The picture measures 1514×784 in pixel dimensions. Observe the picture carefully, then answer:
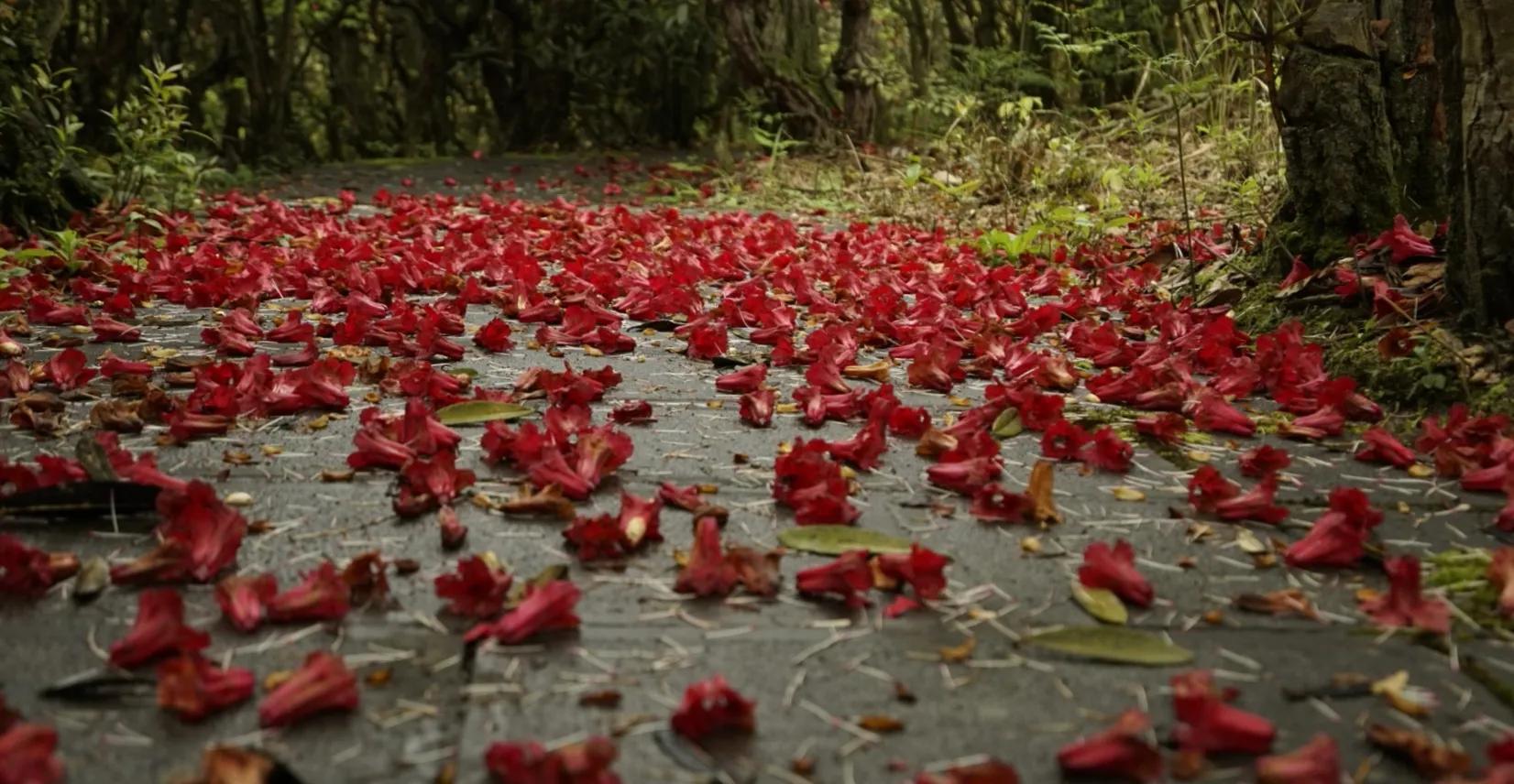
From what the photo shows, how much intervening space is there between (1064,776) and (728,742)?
0.34 meters

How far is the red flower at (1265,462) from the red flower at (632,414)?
113 cm

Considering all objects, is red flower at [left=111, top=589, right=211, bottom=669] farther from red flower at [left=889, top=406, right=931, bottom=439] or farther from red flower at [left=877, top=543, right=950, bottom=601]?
red flower at [left=889, top=406, right=931, bottom=439]

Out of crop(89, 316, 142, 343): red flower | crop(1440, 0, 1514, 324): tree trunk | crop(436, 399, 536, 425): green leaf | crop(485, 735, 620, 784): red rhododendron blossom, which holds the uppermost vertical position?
crop(1440, 0, 1514, 324): tree trunk

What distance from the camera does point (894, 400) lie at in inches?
93.2

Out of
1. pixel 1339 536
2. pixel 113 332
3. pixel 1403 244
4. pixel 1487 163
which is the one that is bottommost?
pixel 113 332

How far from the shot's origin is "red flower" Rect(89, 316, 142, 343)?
3.20 meters

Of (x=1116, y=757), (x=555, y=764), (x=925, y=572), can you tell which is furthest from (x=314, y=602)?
(x=1116, y=757)

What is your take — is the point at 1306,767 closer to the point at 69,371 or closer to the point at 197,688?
the point at 197,688

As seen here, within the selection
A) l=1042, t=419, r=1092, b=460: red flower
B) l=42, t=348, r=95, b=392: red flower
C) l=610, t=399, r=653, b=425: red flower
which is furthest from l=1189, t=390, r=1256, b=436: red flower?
l=42, t=348, r=95, b=392: red flower

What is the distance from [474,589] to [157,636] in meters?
0.36

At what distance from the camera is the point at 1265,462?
211 cm

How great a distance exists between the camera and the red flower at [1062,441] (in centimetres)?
224

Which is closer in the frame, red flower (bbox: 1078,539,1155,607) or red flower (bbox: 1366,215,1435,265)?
red flower (bbox: 1078,539,1155,607)

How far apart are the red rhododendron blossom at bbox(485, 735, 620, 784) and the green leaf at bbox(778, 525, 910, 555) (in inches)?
25.9
